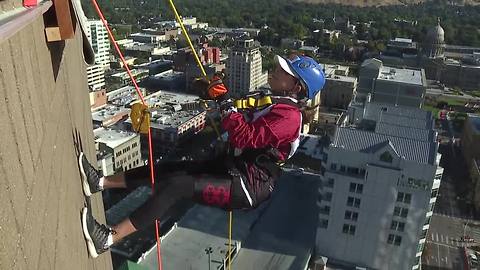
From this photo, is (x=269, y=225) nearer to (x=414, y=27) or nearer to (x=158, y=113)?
(x=158, y=113)

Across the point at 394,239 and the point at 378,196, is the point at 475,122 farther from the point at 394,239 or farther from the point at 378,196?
the point at 378,196

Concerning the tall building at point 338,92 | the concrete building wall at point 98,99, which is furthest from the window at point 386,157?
the tall building at point 338,92

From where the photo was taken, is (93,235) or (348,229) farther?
(348,229)

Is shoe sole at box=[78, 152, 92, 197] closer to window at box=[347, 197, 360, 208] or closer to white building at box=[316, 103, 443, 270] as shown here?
white building at box=[316, 103, 443, 270]

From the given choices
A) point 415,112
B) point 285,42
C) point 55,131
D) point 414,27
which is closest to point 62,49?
point 55,131

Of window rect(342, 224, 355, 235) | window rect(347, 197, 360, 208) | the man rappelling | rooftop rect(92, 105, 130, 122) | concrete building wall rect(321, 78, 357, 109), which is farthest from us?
concrete building wall rect(321, 78, 357, 109)

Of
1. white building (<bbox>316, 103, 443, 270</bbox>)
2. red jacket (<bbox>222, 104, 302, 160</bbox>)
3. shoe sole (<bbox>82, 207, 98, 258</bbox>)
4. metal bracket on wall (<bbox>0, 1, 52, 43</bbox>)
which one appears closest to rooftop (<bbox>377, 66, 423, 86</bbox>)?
white building (<bbox>316, 103, 443, 270</bbox>)

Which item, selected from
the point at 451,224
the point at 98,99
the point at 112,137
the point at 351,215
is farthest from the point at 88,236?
the point at 98,99

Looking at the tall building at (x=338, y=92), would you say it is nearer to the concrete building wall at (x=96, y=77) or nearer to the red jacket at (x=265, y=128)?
the concrete building wall at (x=96, y=77)
